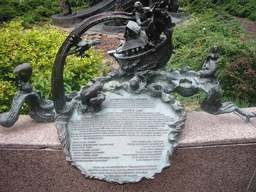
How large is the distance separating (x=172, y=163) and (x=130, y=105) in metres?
0.76

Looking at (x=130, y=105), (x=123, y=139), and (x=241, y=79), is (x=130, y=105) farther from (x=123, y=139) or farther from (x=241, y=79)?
(x=241, y=79)

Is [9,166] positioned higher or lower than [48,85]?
lower

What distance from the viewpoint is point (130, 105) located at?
2258 mm

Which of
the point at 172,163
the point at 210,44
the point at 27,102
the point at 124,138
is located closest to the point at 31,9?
the point at 210,44

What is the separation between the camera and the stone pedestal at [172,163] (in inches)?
83.6

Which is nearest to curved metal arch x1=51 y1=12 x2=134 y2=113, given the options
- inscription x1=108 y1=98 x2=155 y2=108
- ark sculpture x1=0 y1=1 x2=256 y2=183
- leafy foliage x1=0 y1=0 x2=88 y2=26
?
ark sculpture x1=0 y1=1 x2=256 y2=183

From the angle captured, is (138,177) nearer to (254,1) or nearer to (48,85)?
(48,85)

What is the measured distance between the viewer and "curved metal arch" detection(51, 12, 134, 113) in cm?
193

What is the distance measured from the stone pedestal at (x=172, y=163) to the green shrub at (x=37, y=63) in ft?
2.55

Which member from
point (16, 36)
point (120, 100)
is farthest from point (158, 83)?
point (16, 36)

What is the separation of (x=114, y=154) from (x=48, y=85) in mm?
1556

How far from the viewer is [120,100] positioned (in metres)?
2.31

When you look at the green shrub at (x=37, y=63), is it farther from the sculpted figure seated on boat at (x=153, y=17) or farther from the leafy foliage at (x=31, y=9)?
the leafy foliage at (x=31, y=9)

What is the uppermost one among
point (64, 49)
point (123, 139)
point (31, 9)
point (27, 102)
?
point (64, 49)
